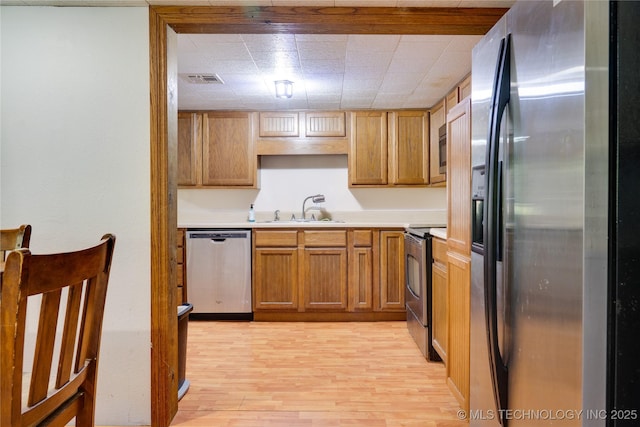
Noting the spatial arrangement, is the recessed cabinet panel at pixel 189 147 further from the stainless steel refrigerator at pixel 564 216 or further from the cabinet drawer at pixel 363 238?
the stainless steel refrigerator at pixel 564 216

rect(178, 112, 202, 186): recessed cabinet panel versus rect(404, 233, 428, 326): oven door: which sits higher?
rect(178, 112, 202, 186): recessed cabinet panel

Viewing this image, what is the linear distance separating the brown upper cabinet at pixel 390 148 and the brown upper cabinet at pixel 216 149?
1044 millimetres

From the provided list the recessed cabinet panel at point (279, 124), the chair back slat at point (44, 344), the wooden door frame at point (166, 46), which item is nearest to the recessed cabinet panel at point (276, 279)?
Result: the recessed cabinet panel at point (279, 124)

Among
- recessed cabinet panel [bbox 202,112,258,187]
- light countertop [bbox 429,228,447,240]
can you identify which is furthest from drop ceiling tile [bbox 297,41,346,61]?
recessed cabinet panel [bbox 202,112,258,187]

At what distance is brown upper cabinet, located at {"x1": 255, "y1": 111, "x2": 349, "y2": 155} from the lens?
12.8 ft

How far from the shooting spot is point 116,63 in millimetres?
1779

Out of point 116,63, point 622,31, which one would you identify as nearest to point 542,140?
point 622,31

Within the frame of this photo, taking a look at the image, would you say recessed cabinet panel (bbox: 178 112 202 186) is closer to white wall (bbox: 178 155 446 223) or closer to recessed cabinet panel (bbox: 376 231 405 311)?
white wall (bbox: 178 155 446 223)

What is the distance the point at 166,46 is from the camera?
1797 millimetres

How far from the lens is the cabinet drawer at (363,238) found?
11.7 ft

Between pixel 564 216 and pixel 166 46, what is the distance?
1.74 m

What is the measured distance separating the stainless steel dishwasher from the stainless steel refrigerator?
2.64 metres

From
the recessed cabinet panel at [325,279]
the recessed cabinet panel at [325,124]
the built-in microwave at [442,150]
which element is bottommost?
the recessed cabinet panel at [325,279]

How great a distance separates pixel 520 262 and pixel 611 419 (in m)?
0.38
